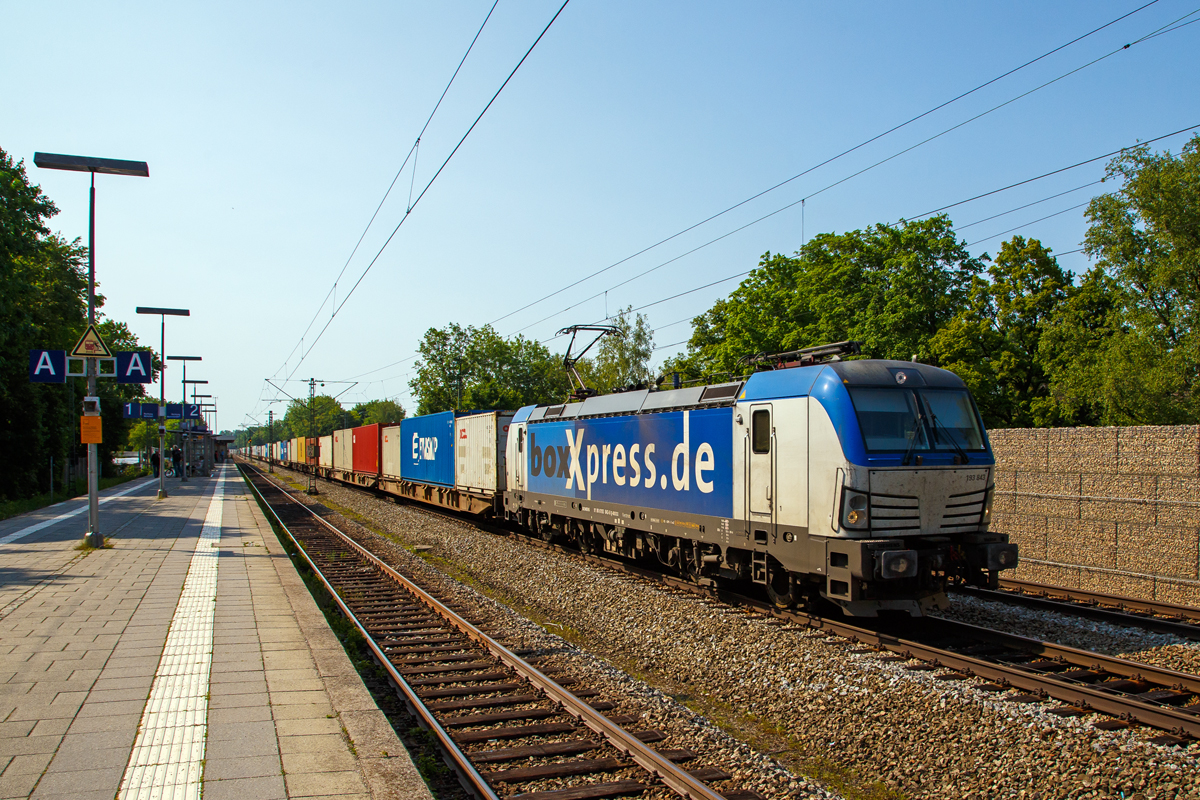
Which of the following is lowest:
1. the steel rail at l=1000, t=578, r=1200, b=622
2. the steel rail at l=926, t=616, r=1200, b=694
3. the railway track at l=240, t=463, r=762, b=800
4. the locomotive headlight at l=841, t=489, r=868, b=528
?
the railway track at l=240, t=463, r=762, b=800

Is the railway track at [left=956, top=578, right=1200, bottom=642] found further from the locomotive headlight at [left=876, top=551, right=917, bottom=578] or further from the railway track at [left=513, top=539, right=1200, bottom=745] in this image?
the locomotive headlight at [left=876, top=551, right=917, bottom=578]

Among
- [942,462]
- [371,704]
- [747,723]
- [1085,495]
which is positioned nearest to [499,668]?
[371,704]

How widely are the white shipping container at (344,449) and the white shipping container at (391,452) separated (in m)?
8.17

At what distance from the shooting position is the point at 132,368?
766 inches

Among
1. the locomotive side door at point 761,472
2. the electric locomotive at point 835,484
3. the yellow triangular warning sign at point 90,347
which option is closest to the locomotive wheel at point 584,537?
the electric locomotive at point 835,484

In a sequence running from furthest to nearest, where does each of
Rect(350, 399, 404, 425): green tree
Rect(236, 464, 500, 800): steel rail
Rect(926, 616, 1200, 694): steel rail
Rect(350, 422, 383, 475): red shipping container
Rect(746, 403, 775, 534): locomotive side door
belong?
Rect(350, 399, 404, 425): green tree → Rect(350, 422, 383, 475): red shipping container → Rect(746, 403, 775, 534): locomotive side door → Rect(926, 616, 1200, 694): steel rail → Rect(236, 464, 500, 800): steel rail

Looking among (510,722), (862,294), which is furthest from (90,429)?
(862,294)

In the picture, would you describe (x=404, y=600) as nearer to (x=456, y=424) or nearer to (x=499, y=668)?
(x=499, y=668)

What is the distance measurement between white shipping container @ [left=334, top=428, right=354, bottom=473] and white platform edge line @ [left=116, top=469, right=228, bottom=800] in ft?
105

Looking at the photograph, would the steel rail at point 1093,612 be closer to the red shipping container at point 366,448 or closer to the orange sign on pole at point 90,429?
the orange sign on pole at point 90,429

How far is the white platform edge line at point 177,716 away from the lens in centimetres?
451

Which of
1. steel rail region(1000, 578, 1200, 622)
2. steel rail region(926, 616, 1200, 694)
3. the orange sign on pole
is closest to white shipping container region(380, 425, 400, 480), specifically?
the orange sign on pole

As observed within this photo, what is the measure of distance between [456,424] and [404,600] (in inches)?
472

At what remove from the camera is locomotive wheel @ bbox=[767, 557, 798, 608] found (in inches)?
358
